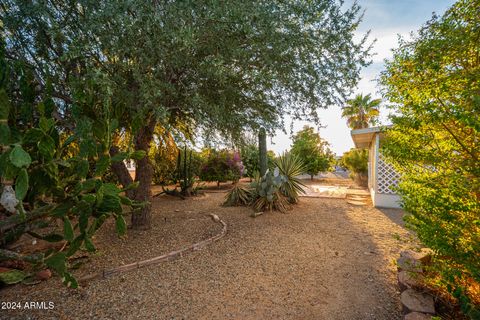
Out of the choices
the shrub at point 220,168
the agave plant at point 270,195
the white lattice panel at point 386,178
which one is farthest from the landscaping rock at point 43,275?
the shrub at point 220,168

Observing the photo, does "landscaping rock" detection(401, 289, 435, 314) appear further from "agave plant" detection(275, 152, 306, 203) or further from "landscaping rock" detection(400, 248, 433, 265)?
"agave plant" detection(275, 152, 306, 203)

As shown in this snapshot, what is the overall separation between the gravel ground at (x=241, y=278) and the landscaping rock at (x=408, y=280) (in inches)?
8.6

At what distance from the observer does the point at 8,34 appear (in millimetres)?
4242

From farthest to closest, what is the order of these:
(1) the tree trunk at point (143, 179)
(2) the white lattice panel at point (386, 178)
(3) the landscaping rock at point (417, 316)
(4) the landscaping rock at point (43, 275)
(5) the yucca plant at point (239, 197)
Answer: (2) the white lattice panel at point (386, 178), (5) the yucca plant at point (239, 197), (1) the tree trunk at point (143, 179), (4) the landscaping rock at point (43, 275), (3) the landscaping rock at point (417, 316)

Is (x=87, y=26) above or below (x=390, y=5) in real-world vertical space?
below

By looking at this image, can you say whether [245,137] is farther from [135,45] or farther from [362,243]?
[362,243]

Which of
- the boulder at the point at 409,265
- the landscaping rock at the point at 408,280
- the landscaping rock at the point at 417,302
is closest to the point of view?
the landscaping rock at the point at 417,302

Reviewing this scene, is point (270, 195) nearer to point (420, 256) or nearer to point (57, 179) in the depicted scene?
point (420, 256)

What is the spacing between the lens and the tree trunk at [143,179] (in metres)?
5.57

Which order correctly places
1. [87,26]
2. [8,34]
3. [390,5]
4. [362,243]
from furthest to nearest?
[362,243] < [390,5] < [8,34] < [87,26]

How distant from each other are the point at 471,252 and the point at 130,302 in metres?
3.58

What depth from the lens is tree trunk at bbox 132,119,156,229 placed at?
5.57 m

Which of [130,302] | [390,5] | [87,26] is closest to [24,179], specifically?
[130,302]

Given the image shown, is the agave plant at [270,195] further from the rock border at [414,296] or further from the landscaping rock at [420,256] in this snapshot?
the rock border at [414,296]
